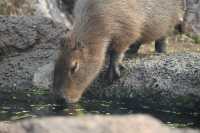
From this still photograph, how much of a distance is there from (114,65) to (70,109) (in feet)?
3.07

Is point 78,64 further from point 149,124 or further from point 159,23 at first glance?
point 149,124

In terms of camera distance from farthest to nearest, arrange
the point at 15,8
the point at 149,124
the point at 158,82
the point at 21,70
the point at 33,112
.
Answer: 1. the point at 15,8
2. the point at 21,70
3. the point at 158,82
4. the point at 33,112
5. the point at 149,124

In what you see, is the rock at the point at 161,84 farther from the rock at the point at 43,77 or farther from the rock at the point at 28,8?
the rock at the point at 28,8

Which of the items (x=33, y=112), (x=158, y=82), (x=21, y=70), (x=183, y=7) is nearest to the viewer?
(x=33, y=112)

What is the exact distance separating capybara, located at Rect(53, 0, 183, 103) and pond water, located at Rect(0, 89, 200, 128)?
17 centimetres

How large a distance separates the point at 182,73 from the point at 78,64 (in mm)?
1000

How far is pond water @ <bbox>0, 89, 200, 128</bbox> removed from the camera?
5.37 metres

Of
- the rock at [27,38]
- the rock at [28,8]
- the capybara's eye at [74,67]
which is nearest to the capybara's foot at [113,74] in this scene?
the capybara's eye at [74,67]

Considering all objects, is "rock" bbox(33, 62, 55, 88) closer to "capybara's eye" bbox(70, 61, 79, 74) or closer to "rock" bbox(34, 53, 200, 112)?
"rock" bbox(34, 53, 200, 112)

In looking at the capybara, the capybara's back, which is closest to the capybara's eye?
the capybara

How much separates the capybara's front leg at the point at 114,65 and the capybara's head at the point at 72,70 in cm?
23

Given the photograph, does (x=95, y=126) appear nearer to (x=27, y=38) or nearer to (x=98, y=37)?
(x=98, y=37)

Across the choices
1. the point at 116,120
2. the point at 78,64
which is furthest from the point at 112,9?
the point at 116,120

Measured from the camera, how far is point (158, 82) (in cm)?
588
